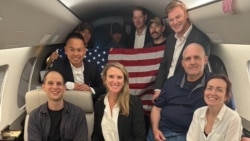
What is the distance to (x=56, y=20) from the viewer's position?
3.84 meters

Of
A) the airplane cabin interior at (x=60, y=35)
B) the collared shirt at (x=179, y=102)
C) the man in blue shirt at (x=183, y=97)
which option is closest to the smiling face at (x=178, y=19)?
the airplane cabin interior at (x=60, y=35)

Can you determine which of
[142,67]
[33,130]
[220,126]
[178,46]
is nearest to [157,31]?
[142,67]

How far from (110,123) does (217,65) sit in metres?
1.96

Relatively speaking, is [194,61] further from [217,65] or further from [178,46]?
[217,65]

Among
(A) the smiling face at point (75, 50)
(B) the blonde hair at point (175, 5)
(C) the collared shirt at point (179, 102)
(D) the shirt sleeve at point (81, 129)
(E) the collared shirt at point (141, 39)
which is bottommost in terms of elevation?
(D) the shirt sleeve at point (81, 129)

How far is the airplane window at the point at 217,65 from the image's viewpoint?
440 centimetres

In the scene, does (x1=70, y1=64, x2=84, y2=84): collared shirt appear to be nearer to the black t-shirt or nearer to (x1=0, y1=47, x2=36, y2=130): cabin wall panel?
the black t-shirt

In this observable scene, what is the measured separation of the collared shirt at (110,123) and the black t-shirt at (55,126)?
0.40 meters

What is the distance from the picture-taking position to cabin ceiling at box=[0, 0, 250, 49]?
2.58 meters

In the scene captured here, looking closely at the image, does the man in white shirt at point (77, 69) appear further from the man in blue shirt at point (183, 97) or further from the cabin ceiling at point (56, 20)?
the man in blue shirt at point (183, 97)

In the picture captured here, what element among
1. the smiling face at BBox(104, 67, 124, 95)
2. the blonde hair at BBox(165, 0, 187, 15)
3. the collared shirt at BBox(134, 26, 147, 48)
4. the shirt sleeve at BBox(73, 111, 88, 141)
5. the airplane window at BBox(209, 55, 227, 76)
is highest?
the blonde hair at BBox(165, 0, 187, 15)

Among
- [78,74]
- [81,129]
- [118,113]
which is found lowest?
[81,129]

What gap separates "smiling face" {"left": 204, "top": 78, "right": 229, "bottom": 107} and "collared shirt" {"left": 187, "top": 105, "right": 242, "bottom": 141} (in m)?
0.07

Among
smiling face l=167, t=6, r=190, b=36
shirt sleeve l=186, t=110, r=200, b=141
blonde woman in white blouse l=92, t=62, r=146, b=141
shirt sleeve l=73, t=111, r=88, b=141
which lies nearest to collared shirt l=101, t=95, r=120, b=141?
blonde woman in white blouse l=92, t=62, r=146, b=141
